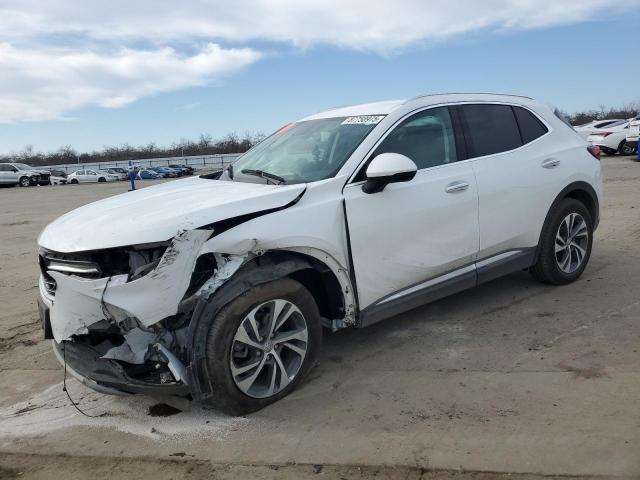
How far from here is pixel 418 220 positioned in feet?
12.5

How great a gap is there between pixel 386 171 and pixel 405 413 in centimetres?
148

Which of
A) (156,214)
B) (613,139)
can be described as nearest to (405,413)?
(156,214)

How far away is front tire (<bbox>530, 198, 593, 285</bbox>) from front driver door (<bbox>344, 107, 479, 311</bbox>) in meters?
1.10

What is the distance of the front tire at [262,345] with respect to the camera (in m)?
3.02

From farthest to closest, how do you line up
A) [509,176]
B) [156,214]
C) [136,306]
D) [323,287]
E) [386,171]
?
[509,176], [323,287], [386,171], [156,214], [136,306]

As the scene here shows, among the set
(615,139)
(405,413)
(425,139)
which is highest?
(425,139)

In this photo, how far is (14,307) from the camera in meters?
5.71

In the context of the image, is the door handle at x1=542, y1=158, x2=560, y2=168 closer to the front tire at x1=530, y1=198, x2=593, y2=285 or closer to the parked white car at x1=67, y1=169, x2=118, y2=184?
the front tire at x1=530, y1=198, x2=593, y2=285

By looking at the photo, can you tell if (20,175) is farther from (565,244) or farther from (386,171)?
(386,171)

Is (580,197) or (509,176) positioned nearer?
(509,176)

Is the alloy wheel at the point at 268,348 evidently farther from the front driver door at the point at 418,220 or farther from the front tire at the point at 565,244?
the front tire at the point at 565,244

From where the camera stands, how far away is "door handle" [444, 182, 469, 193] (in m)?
4.03

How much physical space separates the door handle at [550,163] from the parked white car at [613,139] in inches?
796

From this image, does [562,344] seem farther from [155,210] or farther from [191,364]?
[155,210]
